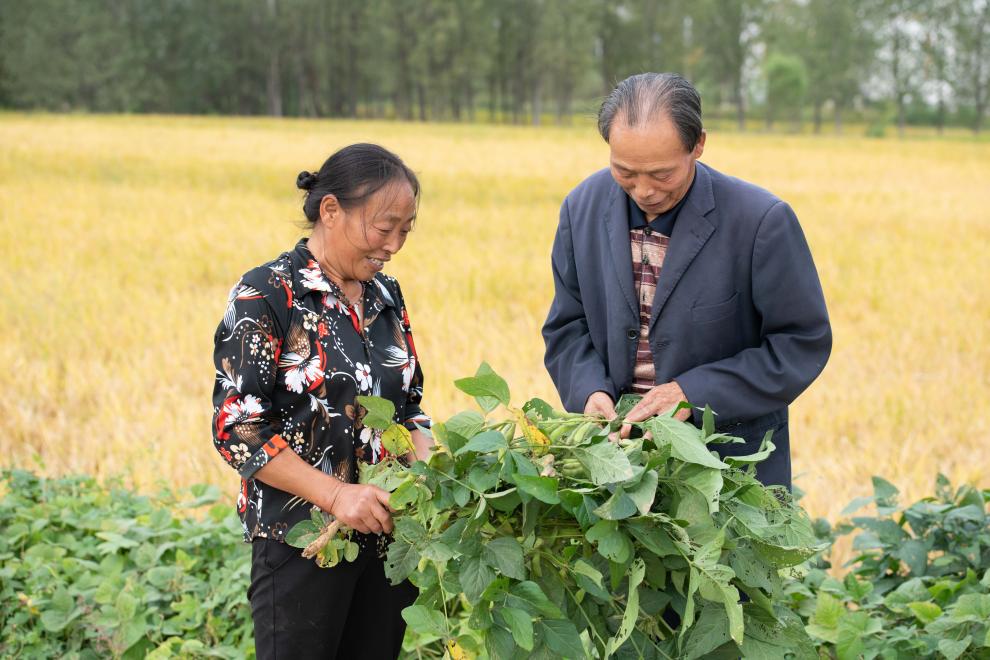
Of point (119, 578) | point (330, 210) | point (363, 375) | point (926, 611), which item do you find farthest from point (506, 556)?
point (119, 578)

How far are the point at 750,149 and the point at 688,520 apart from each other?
2247 centimetres

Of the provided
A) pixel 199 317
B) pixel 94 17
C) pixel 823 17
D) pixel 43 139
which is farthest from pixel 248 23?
pixel 199 317

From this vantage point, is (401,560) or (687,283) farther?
(687,283)

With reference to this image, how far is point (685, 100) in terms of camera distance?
6.22 feet

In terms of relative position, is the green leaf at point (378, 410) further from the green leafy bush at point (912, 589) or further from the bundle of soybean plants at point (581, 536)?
the green leafy bush at point (912, 589)

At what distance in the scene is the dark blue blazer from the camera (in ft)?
6.64

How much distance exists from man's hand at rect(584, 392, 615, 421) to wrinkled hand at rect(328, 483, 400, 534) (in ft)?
1.58

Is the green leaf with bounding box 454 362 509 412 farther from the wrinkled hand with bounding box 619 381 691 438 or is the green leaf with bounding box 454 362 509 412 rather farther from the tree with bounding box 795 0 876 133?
the tree with bounding box 795 0 876 133

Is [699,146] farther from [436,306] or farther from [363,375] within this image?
[436,306]

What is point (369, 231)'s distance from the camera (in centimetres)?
187

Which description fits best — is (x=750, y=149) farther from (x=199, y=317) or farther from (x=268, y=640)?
(x=268, y=640)

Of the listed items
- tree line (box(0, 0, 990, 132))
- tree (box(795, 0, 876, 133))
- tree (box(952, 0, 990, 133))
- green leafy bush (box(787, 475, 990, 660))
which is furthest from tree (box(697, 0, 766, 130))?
green leafy bush (box(787, 475, 990, 660))

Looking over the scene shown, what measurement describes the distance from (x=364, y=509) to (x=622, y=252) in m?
0.79

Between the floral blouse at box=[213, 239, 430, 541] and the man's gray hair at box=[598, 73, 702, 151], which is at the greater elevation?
the man's gray hair at box=[598, 73, 702, 151]
